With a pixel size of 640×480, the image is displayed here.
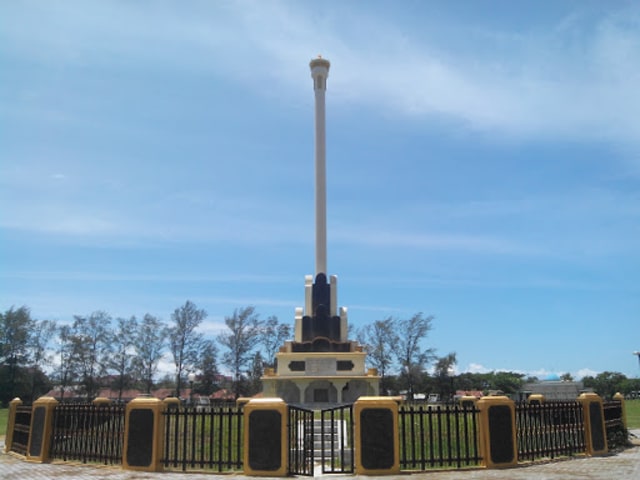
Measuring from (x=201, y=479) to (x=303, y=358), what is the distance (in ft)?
83.3

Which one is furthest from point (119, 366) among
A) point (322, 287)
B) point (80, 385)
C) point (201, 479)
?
point (201, 479)

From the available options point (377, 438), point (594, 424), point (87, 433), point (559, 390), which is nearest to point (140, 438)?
point (87, 433)

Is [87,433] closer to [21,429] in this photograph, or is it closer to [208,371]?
[21,429]

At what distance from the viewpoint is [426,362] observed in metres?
58.9

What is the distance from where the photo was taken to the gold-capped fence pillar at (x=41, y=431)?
50.5ft

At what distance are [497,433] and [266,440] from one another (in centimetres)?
573

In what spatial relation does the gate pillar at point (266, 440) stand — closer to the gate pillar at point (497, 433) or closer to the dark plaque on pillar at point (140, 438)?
the dark plaque on pillar at point (140, 438)

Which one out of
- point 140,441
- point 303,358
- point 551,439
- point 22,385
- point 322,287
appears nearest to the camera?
point 140,441

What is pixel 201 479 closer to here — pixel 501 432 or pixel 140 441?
pixel 140 441

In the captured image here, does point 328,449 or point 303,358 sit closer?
point 328,449

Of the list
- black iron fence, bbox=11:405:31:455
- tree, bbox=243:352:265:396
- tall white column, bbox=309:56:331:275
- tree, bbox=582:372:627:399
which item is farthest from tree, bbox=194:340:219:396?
tree, bbox=582:372:627:399

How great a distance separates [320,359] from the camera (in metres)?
37.6

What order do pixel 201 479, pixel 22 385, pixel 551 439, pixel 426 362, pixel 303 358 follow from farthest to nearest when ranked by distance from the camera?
pixel 426 362 → pixel 22 385 → pixel 303 358 → pixel 551 439 → pixel 201 479

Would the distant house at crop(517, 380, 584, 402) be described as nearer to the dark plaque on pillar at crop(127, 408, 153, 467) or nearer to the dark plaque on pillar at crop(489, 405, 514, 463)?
the dark plaque on pillar at crop(489, 405, 514, 463)
